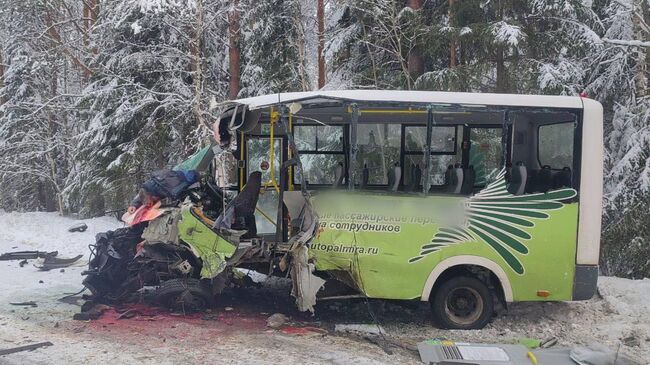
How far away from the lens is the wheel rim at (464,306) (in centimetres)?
689

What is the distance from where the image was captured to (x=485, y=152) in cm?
799

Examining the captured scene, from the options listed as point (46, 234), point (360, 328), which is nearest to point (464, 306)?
point (360, 328)

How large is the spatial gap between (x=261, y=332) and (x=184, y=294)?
3.92 feet

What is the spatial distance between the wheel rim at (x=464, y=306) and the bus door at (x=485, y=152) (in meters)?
1.52

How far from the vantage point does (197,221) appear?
22.6 ft

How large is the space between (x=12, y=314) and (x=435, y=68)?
1095 centimetres

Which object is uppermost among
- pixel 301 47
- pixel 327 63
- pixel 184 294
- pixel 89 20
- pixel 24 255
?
pixel 89 20

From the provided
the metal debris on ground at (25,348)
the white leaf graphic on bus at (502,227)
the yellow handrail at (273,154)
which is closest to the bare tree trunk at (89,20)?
the yellow handrail at (273,154)

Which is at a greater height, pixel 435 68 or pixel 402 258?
pixel 435 68

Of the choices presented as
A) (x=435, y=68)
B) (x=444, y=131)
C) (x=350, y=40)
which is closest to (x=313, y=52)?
(x=350, y=40)

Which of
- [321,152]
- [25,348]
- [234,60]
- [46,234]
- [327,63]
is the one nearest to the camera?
[25,348]

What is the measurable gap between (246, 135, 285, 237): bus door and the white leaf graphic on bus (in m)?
2.34

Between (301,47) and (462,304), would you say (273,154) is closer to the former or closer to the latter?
(462,304)

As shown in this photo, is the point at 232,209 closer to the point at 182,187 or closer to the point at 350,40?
Result: the point at 182,187
